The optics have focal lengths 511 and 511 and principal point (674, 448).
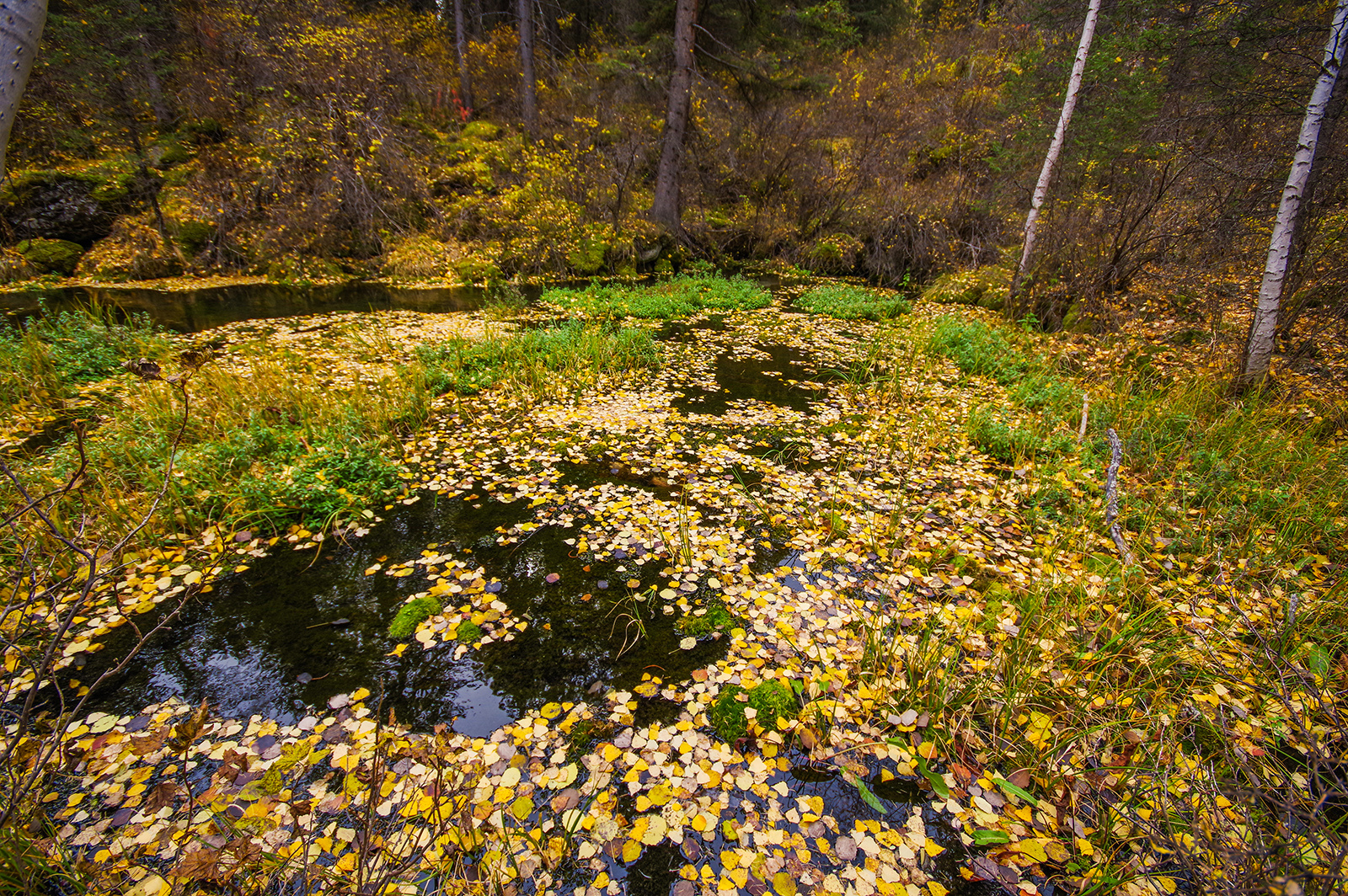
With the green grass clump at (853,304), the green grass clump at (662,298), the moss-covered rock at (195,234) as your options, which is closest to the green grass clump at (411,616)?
the green grass clump at (662,298)

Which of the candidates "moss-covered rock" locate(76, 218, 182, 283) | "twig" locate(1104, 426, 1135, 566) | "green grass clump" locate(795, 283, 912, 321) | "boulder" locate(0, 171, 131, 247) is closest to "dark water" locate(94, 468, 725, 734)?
"twig" locate(1104, 426, 1135, 566)

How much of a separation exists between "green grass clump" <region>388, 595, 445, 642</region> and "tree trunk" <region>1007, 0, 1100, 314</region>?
11218mm

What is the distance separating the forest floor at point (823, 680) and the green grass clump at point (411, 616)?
0.14ft

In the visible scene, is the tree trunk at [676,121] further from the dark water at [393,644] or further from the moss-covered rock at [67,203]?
the dark water at [393,644]

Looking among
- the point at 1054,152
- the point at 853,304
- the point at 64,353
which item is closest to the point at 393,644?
the point at 64,353

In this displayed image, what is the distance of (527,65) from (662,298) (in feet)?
34.1

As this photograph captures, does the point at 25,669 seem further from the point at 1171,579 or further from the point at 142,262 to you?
the point at 142,262

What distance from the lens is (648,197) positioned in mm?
16125

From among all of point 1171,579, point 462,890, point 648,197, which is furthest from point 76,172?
point 1171,579

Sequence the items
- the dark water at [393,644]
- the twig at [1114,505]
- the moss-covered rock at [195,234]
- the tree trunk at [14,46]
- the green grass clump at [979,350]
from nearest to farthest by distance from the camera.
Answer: the tree trunk at [14,46] < the dark water at [393,644] < the twig at [1114,505] < the green grass clump at [979,350] < the moss-covered rock at [195,234]

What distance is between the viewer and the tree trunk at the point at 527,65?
15.3 meters

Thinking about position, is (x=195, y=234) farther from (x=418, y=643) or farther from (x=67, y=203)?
(x=418, y=643)

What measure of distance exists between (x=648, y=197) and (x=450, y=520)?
574 inches

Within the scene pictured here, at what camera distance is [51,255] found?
35.6 feet
